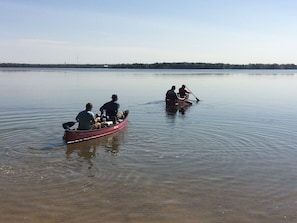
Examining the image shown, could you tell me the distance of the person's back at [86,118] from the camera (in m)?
16.3

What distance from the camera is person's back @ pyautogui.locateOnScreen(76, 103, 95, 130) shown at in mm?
16328

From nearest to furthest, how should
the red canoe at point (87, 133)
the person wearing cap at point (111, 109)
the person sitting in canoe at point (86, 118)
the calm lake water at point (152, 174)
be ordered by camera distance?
the calm lake water at point (152, 174)
the red canoe at point (87, 133)
the person sitting in canoe at point (86, 118)
the person wearing cap at point (111, 109)

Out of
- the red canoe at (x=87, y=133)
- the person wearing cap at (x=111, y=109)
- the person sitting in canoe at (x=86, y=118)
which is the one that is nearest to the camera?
the red canoe at (x=87, y=133)

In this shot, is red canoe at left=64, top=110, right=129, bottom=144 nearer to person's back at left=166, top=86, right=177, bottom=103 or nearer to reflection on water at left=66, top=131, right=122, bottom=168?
reflection on water at left=66, top=131, right=122, bottom=168

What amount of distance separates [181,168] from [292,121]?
13.3 m

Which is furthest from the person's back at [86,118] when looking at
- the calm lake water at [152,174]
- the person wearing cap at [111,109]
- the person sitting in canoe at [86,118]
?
the person wearing cap at [111,109]

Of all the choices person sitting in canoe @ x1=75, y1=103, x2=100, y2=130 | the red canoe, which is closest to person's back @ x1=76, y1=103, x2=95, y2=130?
person sitting in canoe @ x1=75, y1=103, x2=100, y2=130

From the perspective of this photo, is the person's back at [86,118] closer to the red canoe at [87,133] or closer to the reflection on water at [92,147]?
the red canoe at [87,133]

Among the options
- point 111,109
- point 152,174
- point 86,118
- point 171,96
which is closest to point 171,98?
point 171,96

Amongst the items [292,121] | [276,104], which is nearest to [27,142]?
→ [292,121]

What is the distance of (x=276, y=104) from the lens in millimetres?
33062

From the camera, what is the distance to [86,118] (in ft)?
53.9

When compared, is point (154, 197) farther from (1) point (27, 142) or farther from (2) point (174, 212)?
(1) point (27, 142)

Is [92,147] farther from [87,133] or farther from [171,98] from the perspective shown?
[171,98]
